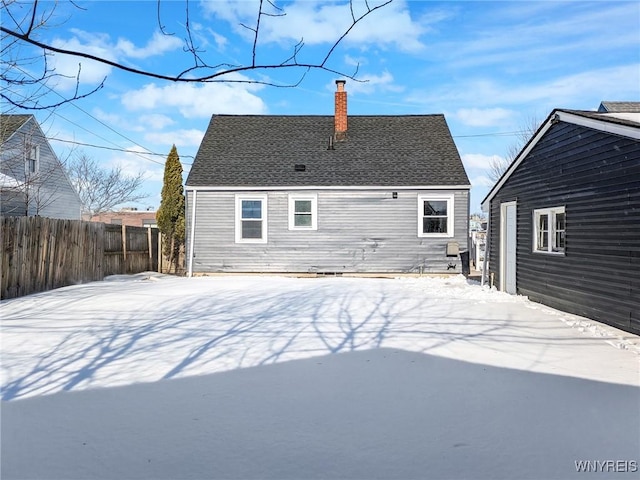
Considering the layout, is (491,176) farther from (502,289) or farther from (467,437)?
(467,437)

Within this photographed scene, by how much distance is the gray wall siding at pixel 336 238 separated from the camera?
15.4m

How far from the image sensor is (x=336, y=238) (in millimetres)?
15547

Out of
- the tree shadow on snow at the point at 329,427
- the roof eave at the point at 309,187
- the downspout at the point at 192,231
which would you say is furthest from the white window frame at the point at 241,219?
the tree shadow on snow at the point at 329,427

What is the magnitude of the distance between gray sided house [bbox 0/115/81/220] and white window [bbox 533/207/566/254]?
16794 mm

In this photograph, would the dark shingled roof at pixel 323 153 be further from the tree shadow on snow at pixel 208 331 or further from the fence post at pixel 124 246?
the tree shadow on snow at pixel 208 331

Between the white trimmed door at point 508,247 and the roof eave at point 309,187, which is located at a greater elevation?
the roof eave at point 309,187

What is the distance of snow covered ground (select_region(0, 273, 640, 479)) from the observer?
2.80 m

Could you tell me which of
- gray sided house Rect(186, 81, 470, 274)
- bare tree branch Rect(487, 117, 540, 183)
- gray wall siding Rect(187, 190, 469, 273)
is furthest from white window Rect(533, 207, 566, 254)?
bare tree branch Rect(487, 117, 540, 183)

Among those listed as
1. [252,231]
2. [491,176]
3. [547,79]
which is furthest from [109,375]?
[491,176]

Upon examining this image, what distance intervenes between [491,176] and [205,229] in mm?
26108

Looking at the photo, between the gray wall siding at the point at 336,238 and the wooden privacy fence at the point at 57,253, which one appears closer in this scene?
the wooden privacy fence at the point at 57,253

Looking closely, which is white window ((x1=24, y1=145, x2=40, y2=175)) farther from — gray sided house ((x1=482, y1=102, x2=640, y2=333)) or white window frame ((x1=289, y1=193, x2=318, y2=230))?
gray sided house ((x1=482, y1=102, x2=640, y2=333))

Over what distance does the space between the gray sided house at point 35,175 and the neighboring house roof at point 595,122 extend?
54.7 ft

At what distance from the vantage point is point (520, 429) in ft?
10.7
